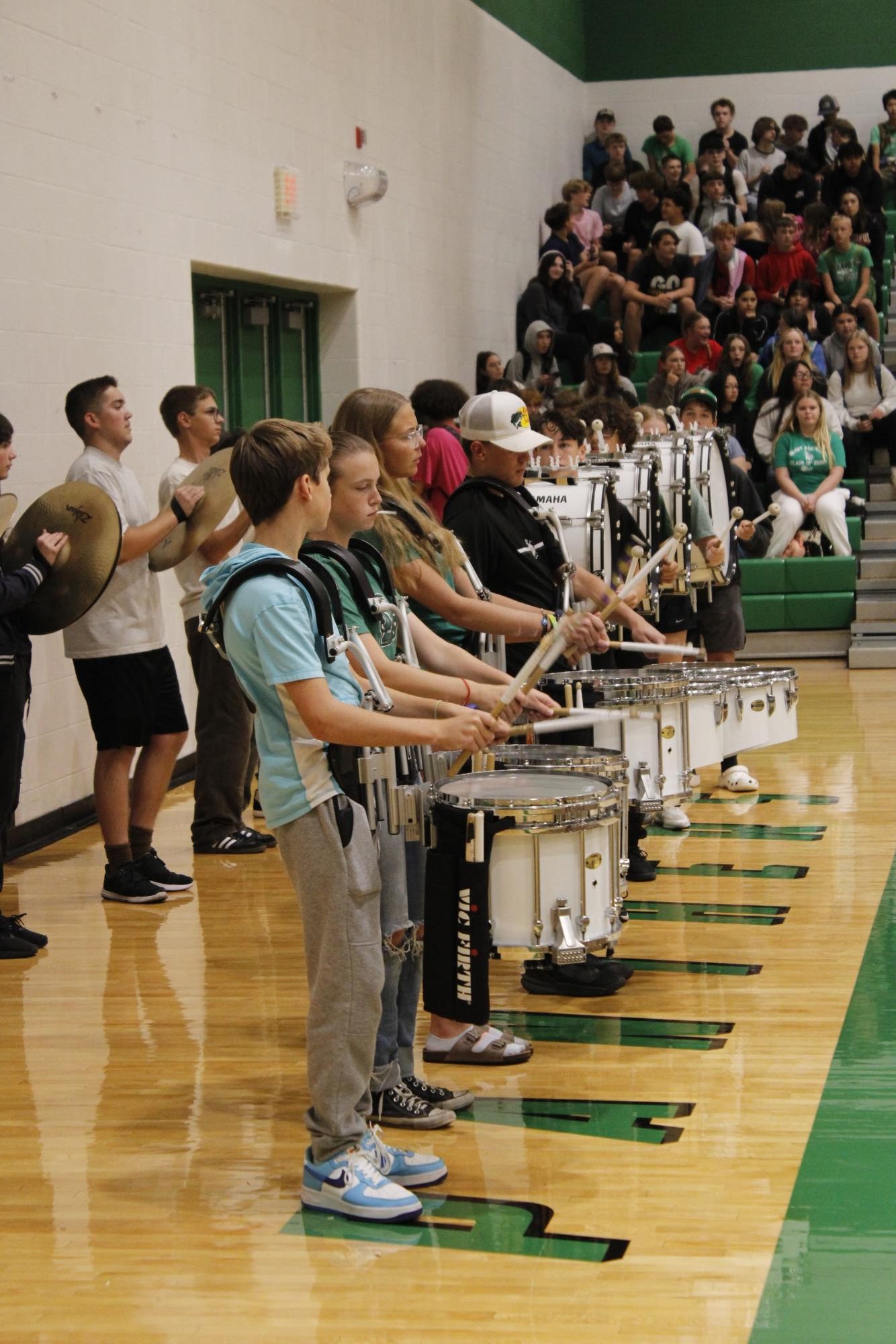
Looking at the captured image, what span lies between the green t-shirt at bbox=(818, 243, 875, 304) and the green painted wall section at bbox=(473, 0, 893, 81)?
11.7 feet

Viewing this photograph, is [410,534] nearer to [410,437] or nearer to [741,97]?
[410,437]

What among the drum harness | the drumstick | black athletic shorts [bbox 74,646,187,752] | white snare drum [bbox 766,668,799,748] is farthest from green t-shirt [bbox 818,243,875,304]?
the drum harness

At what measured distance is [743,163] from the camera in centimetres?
1594

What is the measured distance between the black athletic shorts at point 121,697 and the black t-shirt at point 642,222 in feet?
32.5

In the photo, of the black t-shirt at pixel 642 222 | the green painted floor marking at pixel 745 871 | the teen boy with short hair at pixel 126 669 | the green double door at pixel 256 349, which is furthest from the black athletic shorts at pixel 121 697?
the black t-shirt at pixel 642 222

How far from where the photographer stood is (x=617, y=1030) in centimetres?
452

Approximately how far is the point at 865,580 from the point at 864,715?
2.85m

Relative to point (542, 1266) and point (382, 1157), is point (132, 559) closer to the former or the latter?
point (382, 1157)

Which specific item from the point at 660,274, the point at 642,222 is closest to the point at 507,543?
the point at 660,274

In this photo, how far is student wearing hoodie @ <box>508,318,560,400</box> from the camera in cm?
1315

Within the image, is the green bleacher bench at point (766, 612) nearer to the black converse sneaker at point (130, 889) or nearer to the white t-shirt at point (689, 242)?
the white t-shirt at point (689, 242)

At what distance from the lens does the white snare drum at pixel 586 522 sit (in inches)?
247

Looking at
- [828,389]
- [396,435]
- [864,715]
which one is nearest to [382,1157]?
[396,435]

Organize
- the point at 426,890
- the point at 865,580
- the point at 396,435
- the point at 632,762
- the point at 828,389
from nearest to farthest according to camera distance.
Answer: the point at 426,890 → the point at 396,435 → the point at 632,762 → the point at 865,580 → the point at 828,389
